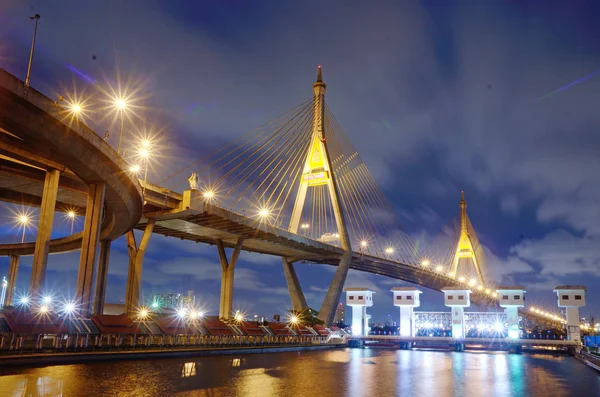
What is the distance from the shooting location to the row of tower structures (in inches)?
1988

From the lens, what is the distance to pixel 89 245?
29.5m

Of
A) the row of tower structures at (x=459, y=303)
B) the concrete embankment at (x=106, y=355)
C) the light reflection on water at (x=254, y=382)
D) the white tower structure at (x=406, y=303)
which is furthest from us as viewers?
the white tower structure at (x=406, y=303)

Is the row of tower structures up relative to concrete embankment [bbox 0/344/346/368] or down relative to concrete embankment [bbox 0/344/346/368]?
up

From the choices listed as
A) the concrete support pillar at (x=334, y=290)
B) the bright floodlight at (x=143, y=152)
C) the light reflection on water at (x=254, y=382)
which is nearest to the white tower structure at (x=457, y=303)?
the concrete support pillar at (x=334, y=290)

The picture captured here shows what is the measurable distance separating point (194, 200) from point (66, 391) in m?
23.3

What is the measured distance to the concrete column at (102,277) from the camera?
43.0 m

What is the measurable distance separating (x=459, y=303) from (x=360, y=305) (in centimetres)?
1201

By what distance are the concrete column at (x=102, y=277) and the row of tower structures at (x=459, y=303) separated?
29827 millimetres

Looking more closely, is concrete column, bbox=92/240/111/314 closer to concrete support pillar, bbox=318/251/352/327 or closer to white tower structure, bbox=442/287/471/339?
concrete support pillar, bbox=318/251/352/327

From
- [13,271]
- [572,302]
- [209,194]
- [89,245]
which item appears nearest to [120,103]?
[89,245]

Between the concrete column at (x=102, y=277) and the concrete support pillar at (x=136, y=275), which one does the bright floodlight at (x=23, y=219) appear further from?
the concrete support pillar at (x=136, y=275)

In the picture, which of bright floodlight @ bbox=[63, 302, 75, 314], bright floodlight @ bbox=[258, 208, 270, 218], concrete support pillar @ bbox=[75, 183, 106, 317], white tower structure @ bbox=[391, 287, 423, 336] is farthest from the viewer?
white tower structure @ bbox=[391, 287, 423, 336]

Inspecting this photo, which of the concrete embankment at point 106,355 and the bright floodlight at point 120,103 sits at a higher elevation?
the bright floodlight at point 120,103

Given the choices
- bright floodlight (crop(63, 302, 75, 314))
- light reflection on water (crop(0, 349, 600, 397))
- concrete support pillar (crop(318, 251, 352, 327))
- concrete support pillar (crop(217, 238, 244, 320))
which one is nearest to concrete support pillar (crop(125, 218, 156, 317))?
bright floodlight (crop(63, 302, 75, 314))
